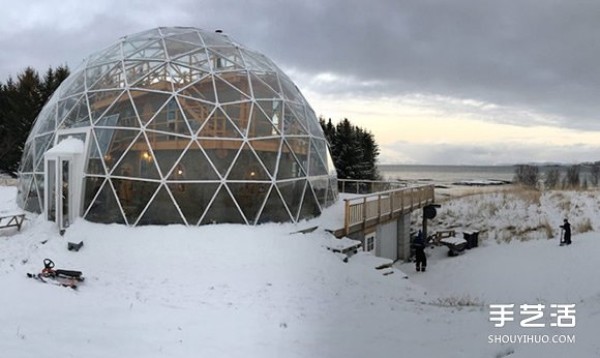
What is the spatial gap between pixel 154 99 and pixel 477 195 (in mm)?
20880

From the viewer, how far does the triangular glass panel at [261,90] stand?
12.1 meters

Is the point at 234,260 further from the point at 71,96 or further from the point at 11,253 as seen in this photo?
the point at 71,96

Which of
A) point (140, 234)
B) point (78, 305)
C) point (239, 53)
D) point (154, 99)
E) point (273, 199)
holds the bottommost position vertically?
point (78, 305)

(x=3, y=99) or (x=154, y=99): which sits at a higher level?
(x=3, y=99)

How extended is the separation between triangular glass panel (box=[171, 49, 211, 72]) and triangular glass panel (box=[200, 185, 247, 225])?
3844 mm

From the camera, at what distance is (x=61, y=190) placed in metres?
10.8

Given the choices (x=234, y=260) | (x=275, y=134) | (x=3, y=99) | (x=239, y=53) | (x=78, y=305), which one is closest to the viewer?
(x=78, y=305)

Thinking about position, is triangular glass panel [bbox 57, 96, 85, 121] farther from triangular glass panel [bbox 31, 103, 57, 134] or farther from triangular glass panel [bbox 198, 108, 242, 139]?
triangular glass panel [bbox 198, 108, 242, 139]

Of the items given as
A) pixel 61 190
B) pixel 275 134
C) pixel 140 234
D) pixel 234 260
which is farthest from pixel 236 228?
pixel 61 190

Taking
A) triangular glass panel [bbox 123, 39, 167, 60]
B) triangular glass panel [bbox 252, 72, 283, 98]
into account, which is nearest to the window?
triangular glass panel [bbox 123, 39, 167, 60]

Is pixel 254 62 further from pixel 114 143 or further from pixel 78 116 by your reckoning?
pixel 78 116

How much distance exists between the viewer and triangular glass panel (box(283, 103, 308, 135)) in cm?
1216

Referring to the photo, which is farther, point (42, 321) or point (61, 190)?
point (61, 190)

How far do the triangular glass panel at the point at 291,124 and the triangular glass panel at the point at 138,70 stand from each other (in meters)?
3.85
